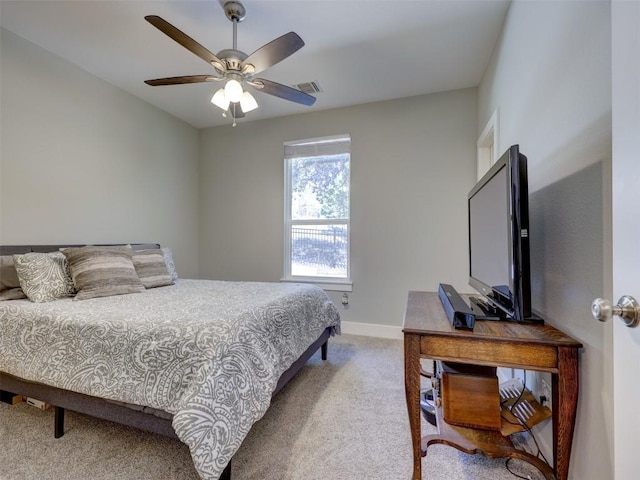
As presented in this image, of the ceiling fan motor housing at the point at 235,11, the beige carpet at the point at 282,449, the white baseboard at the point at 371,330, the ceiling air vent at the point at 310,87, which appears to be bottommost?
the beige carpet at the point at 282,449

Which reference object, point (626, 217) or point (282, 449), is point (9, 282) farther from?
point (626, 217)

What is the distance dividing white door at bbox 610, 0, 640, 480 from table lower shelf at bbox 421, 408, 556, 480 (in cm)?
62

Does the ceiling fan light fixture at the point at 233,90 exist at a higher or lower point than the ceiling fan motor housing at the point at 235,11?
lower

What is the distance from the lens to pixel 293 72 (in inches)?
105

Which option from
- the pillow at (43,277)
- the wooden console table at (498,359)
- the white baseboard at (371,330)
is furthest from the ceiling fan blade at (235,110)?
the white baseboard at (371,330)

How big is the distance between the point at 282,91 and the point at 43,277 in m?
2.09

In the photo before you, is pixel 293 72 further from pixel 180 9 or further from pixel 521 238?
pixel 521 238

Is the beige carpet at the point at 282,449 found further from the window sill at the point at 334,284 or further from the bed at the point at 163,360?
the window sill at the point at 334,284

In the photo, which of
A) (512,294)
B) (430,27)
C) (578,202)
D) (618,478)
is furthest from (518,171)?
(430,27)

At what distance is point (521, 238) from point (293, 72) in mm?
2454

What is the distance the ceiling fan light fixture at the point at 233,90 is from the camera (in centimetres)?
187

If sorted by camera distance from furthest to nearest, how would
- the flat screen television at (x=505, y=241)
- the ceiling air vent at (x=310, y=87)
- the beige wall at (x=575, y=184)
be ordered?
the ceiling air vent at (x=310, y=87) < the flat screen television at (x=505, y=241) < the beige wall at (x=575, y=184)

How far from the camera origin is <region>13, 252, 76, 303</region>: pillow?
1.84 m

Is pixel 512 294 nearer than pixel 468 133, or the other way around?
pixel 512 294
